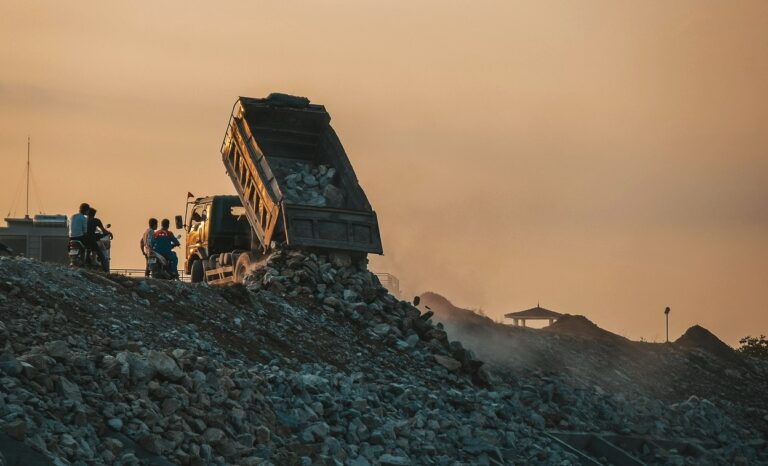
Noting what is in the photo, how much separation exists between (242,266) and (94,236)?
3038 mm

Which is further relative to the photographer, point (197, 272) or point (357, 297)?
point (197, 272)

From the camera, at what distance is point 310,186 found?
2803 cm

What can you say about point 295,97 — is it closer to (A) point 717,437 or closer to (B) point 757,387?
(A) point 717,437

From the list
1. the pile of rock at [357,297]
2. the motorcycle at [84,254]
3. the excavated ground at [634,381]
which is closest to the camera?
the pile of rock at [357,297]

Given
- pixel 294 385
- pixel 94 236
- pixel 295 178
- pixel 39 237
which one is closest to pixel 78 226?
pixel 94 236

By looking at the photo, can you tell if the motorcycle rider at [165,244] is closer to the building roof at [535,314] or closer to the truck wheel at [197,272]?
the truck wheel at [197,272]

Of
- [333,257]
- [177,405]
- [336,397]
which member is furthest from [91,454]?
[333,257]

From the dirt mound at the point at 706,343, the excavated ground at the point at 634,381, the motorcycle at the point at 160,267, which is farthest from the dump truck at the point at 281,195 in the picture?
the dirt mound at the point at 706,343

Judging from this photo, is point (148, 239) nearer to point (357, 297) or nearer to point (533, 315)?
point (357, 297)

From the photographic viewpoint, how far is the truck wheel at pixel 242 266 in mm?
27986

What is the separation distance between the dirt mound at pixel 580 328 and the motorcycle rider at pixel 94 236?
1487cm

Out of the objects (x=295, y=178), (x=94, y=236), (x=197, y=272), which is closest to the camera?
(x=94, y=236)

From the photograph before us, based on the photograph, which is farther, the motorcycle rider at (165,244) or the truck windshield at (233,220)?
the truck windshield at (233,220)

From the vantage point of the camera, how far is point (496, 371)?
90.2 feet
